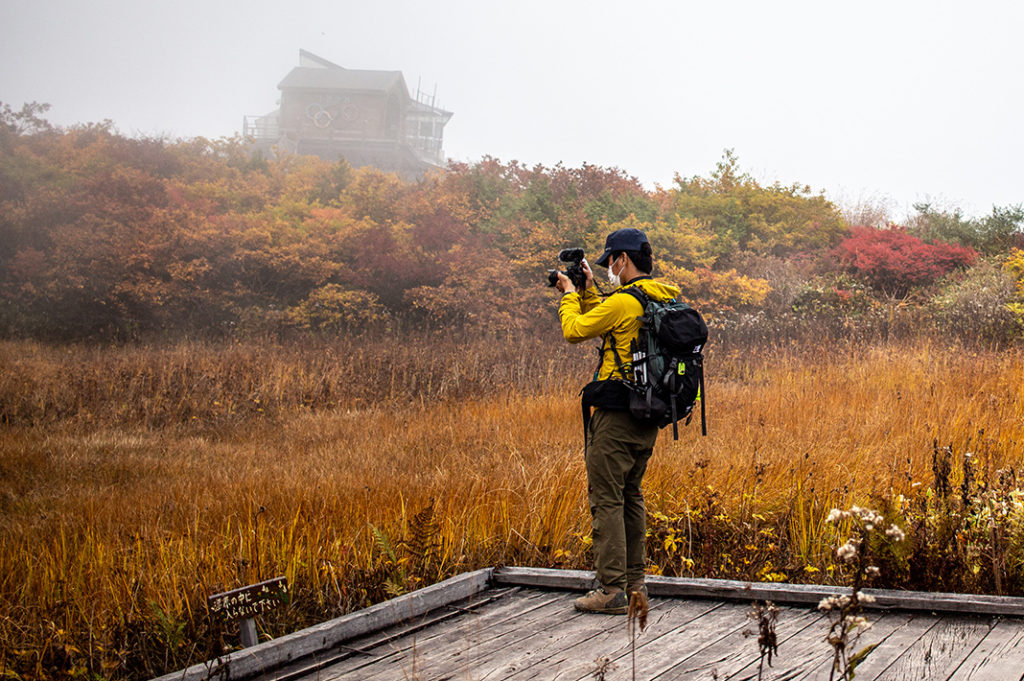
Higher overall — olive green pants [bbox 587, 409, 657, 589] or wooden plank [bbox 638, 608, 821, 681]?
olive green pants [bbox 587, 409, 657, 589]

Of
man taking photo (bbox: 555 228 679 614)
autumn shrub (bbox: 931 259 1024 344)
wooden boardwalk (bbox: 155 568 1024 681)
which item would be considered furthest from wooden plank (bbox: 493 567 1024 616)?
autumn shrub (bbox: 931 259 1024 344)

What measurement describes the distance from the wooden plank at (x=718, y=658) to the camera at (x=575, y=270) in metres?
1.66

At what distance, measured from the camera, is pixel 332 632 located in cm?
335

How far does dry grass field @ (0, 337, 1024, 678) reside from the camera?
4.00 m

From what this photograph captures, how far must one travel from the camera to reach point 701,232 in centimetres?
2272

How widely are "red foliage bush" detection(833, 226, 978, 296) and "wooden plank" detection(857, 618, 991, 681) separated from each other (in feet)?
64.5

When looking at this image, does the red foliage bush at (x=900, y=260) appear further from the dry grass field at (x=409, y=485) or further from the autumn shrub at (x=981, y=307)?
the dry grass field at (x=409, y=485)

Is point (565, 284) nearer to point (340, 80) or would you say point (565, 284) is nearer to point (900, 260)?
point (900, 260)

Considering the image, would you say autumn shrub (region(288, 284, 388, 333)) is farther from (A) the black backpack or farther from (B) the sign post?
(B) the sign post

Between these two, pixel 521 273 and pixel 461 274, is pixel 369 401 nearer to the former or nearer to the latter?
pixel 461 274

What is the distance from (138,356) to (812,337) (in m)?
11.8

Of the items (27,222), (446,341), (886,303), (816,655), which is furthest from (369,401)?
(886,303)

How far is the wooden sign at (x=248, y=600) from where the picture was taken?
301 centimetres

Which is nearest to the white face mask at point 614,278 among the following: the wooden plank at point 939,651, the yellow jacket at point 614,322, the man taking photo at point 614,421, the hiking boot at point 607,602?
the man taking photo at point 614,421
